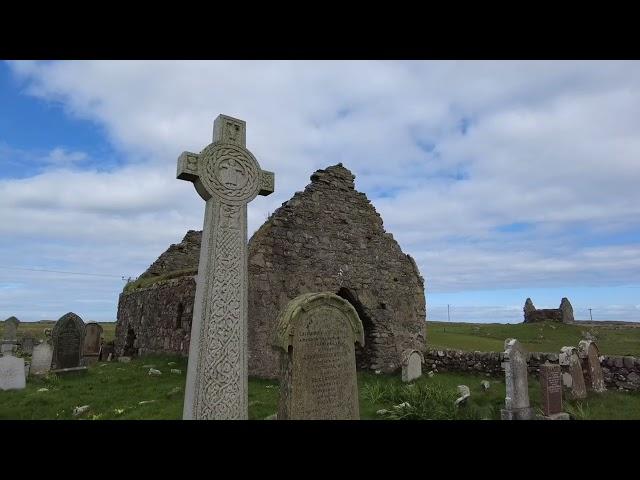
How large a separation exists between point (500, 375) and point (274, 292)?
618 centimetres

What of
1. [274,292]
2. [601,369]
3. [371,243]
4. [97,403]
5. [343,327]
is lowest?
[97,403]

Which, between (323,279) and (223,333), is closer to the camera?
(223,333)

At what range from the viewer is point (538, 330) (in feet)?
80.0

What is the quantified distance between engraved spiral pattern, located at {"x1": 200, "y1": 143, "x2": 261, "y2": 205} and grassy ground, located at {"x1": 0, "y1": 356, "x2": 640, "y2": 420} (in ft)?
12.9

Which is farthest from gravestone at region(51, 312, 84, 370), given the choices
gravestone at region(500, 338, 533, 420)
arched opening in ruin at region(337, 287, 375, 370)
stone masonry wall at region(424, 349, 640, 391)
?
gravestone at region(500, 338, 533, 420)

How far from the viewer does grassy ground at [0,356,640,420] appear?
7301 millimetres

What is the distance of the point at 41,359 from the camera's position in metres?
11.4

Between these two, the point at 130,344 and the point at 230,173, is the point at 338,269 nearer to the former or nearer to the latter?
the point at 230,173

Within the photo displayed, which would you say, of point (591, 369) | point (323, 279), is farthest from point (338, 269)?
point (591, 369)

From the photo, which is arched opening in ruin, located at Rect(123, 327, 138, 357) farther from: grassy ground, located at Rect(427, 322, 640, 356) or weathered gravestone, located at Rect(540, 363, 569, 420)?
weathered gravestone, located at Rect(540, 363, 569, 420)

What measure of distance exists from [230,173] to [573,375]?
27.5 ft

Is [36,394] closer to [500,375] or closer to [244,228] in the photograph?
[244,228]

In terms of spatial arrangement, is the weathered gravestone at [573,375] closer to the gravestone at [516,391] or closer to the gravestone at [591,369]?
the gravestone at [591,369]
